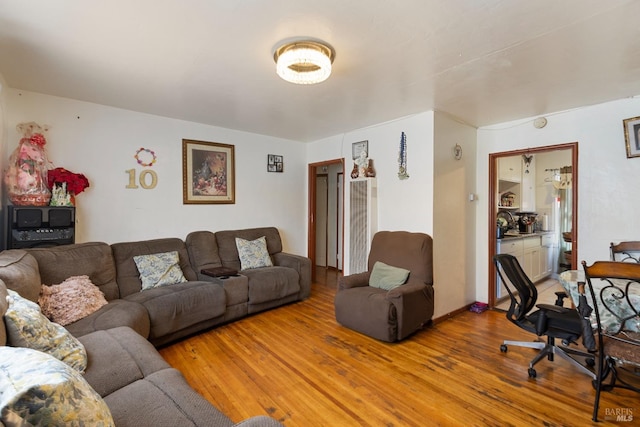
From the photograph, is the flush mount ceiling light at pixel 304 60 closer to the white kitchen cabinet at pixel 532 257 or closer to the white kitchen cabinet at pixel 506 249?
the white kitchen cabinet at pixel 506 249

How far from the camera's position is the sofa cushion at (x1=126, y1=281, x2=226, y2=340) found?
2.60 meters

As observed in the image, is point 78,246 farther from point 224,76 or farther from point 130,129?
point 224,76

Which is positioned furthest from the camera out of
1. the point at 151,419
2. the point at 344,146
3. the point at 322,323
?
the point at 344,146

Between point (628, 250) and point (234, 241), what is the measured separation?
13.7 ft

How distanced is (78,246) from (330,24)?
295cm

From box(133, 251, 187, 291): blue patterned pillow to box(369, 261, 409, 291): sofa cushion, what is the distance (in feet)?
6.93

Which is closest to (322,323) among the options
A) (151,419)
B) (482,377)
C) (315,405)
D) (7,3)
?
(315,405)

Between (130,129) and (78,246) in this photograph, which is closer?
(78,246)

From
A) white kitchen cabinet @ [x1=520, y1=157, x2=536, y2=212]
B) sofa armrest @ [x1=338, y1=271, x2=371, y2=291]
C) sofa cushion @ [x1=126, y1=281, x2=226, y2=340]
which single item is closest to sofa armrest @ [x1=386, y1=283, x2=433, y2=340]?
sofa armrest @ [x1=338, y1=271, x2=371, y2=291]

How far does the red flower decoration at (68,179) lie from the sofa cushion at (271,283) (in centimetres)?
189

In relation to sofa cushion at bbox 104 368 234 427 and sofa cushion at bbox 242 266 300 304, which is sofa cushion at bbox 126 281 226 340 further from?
sofa cushion at bbox 104 368 234 427

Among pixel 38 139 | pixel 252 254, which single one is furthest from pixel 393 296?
pixel 38 139

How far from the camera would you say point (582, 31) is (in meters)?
1.77

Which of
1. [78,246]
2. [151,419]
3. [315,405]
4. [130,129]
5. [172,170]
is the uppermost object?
[130,129]
